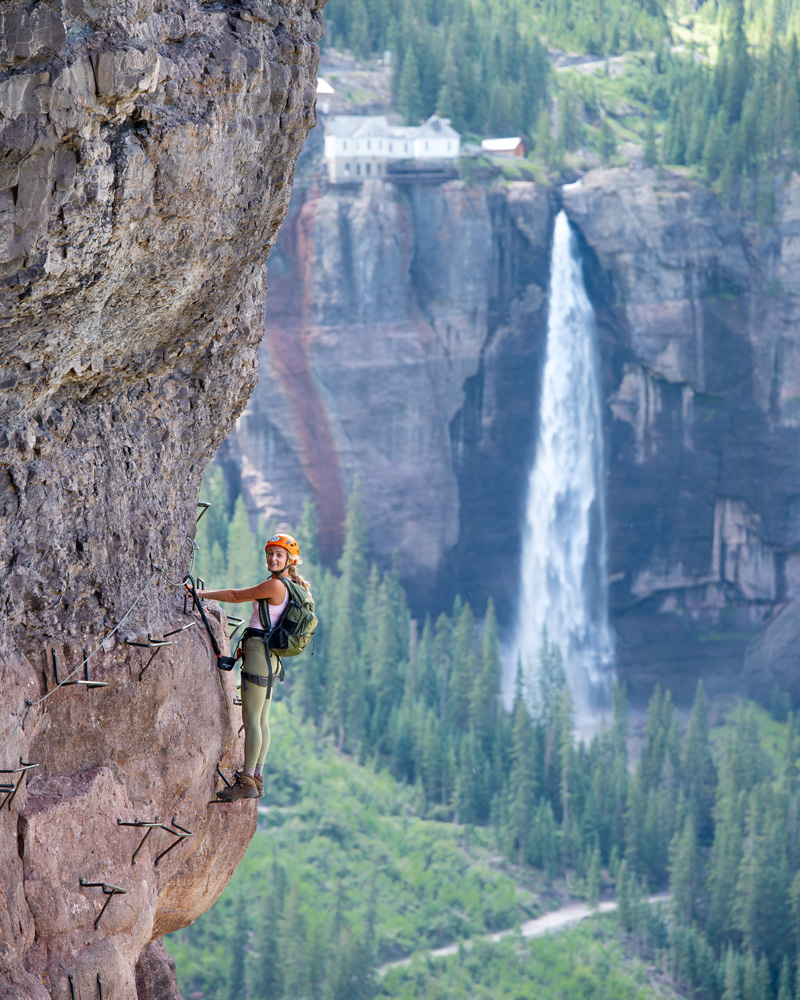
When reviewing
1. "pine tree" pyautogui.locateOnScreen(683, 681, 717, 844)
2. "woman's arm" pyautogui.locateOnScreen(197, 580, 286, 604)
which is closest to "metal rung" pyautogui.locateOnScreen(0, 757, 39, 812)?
"woman's arm" pyautogui.locateOnScreen(197, 580, 286, 604)

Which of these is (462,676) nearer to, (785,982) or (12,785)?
(785,982)

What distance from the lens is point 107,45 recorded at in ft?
29.1

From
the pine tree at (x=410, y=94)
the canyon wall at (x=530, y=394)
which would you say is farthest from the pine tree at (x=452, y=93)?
the canyon wall at (x=530, y=394)

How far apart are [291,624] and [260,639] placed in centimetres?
34

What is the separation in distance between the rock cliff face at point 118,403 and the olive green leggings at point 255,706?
0.32 meters

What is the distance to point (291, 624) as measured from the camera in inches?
480

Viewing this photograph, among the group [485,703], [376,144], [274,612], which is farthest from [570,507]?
[274,612]

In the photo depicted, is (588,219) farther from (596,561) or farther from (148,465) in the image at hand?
(148,465)

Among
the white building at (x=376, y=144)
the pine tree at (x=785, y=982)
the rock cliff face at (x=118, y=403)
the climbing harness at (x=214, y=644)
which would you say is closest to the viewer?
the rock cliff face at (x=118, y=403)

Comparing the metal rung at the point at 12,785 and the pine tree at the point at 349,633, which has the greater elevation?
the metal rung at the point at 12,785

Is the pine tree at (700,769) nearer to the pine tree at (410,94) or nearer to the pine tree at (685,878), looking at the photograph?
the pine tree at (685,878)

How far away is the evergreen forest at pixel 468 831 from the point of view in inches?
2093

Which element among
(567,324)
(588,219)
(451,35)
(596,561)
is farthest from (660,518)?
(451,35)

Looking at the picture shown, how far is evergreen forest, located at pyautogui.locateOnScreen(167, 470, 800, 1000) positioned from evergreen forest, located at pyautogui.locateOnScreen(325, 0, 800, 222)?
2795 cm
